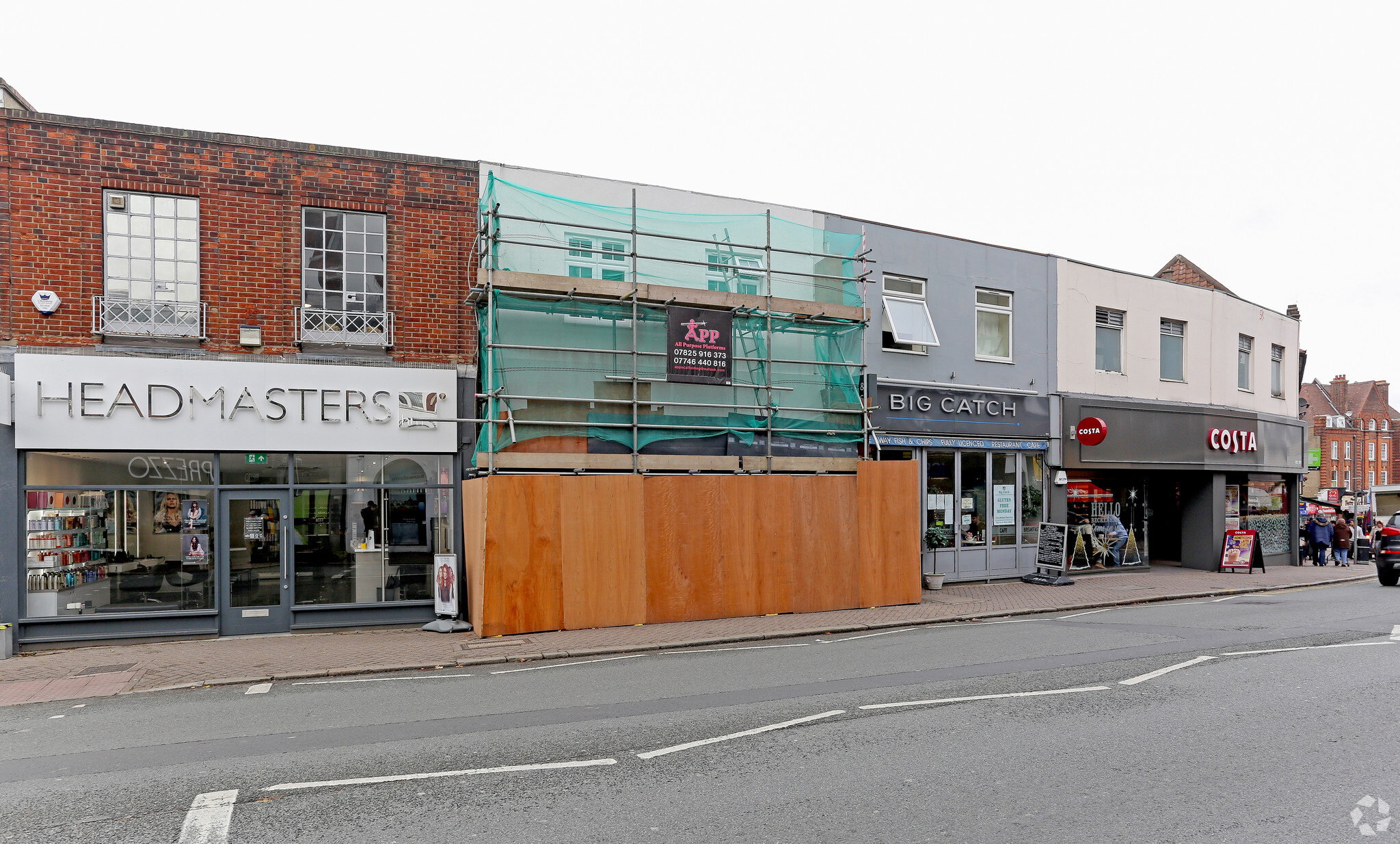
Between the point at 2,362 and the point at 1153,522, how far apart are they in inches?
944

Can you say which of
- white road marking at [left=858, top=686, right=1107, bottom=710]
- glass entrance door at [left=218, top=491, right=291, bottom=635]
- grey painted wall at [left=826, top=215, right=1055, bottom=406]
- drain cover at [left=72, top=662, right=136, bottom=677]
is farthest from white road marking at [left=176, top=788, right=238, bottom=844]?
grey painted wall at [left=826, top=215, right=1055, bottom=406]

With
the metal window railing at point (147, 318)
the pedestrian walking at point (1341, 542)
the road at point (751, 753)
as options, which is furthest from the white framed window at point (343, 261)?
the pedestrian walking at point (1341, 542)

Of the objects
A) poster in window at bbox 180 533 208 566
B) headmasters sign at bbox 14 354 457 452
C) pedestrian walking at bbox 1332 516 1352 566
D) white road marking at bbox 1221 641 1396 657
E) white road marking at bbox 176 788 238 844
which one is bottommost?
pedestrian walking at bbox 1332 516 1352 566

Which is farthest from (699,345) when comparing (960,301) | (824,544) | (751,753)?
(751,753)

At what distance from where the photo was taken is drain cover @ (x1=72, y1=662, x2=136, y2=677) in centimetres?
1010

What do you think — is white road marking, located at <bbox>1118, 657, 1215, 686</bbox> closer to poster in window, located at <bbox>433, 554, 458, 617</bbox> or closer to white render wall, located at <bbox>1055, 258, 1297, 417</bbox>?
poster in window, located at <bbox>433, 554, 458, 617</bbox>

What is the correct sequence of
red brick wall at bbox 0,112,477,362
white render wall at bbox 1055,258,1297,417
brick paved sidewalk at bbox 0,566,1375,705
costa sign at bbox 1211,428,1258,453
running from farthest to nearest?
1. costa sign at bbox 1211,428,1258,453
2. white render wall at bbox 1055,258,1297,417
3. red brick wall at bbox 0,112,477,362
4. brick paved sidewalk at bbox 0,566,1375,705

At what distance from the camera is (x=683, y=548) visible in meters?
13.4

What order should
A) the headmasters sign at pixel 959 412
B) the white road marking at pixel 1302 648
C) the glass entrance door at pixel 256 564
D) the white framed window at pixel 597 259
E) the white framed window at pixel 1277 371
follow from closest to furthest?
1. the white road marking at pixel 1302 648
2. the glass entrance door at pixel 256 564
3. the white framed window at pixel 597 259
4. the headmasters sign at pixel 959 412
5. the white framed window at pixel 1277 371

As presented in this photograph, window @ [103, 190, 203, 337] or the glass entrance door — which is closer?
window @ [103, 190, 203, 337]

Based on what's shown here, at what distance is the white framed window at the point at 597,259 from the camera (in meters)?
13.9

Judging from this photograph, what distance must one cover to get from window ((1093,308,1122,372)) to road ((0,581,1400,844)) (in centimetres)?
1060

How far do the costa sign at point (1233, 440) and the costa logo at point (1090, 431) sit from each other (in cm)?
426

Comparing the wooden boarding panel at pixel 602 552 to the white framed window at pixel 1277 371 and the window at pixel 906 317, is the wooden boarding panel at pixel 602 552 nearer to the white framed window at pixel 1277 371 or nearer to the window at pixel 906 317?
the window at pixel 906 317
